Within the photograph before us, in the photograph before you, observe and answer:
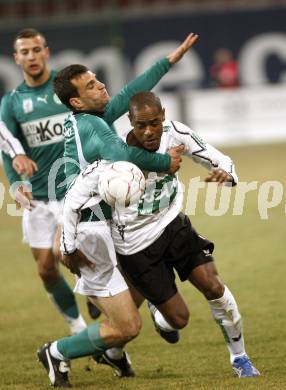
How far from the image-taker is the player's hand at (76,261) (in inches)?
237

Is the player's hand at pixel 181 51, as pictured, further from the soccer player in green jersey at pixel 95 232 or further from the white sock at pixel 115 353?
the white sock at pixel 115 353

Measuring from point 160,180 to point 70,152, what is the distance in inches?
23.9

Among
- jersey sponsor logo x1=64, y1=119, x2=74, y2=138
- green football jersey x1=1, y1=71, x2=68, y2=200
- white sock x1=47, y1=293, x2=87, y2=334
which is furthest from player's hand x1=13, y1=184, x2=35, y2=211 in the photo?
jersey sponsor logo x1=64, y1=119, x2=74, y2=138

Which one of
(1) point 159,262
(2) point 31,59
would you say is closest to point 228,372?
(1) point 159,262

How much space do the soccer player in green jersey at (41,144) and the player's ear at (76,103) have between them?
193 centimetres

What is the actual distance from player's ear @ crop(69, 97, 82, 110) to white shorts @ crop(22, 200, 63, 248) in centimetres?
207

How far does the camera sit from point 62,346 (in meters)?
6.29

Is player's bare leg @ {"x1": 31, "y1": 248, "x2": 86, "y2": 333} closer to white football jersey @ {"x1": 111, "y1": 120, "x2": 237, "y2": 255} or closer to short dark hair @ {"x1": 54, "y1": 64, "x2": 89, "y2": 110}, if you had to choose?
white football jersey @ {"x1": 111, "y1": 120, "x2": 237, "y2": 255}

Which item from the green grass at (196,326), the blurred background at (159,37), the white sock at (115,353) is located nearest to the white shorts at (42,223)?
the green grass at (196,326)

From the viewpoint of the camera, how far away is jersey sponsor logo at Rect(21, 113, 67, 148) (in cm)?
819

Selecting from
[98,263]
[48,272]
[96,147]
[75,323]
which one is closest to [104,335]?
[98,263]

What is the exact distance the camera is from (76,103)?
6.23 m

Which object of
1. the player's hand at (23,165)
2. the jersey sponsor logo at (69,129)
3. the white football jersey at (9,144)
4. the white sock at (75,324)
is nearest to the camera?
the jersey sponsor logo at (69,129)

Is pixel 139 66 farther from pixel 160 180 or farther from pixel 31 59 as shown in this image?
pixel 160 180
